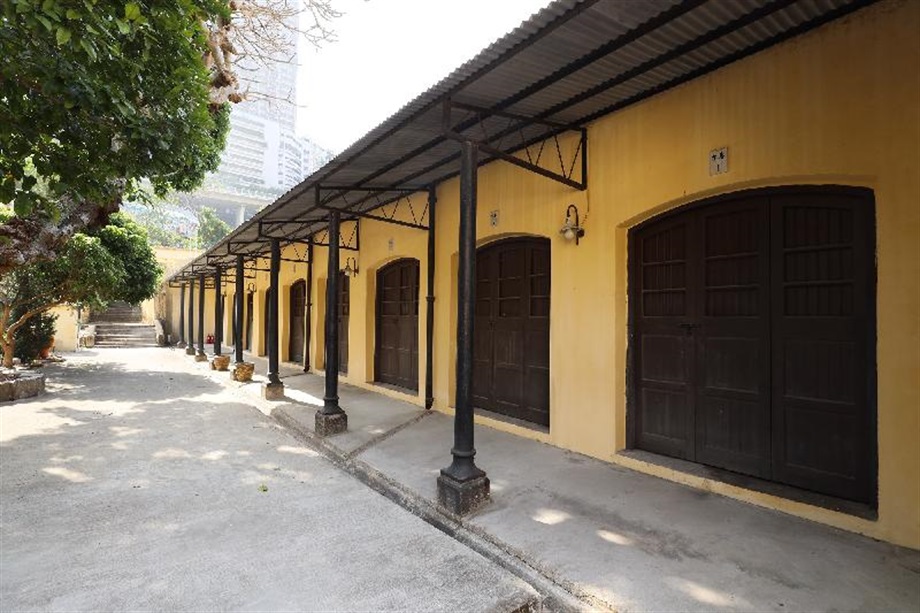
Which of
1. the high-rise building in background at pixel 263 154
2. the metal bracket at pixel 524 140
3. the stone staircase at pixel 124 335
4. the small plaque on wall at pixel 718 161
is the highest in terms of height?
the high-rise building in background at pixel 263 154

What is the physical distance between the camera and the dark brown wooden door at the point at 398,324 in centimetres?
863

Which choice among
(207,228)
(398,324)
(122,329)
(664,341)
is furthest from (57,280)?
(207,228)

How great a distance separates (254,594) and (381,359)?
269 inches

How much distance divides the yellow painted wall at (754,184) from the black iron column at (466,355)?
0.90 m

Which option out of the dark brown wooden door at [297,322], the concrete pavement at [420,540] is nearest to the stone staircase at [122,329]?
the dark brown wooden door at [297,322]

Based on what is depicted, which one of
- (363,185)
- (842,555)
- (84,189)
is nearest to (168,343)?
(363,185)

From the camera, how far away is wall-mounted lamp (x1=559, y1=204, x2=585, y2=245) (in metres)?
5.17

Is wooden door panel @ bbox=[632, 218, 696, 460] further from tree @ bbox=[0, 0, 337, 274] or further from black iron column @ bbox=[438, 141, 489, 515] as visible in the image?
tree @ bbox=[0, 0, 337, 274]

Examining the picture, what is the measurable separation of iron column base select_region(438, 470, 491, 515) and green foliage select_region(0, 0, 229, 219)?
3427 mm

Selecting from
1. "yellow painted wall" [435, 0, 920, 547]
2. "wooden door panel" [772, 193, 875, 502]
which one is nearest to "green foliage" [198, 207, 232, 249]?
"yellow painted wall" [435, 0, 920, 547]

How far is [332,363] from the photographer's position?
6.49 metres

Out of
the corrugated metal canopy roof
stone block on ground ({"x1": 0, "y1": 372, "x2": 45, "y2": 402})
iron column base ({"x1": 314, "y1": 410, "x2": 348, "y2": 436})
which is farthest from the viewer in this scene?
stone block on ground ({"x1": 0, "y1": 372, "x2": 45, "y2": 402})

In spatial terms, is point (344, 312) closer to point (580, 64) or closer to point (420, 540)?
point (420, 540)

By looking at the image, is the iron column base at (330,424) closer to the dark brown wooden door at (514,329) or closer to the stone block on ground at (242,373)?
the dark brown wooden door at (514,329)
